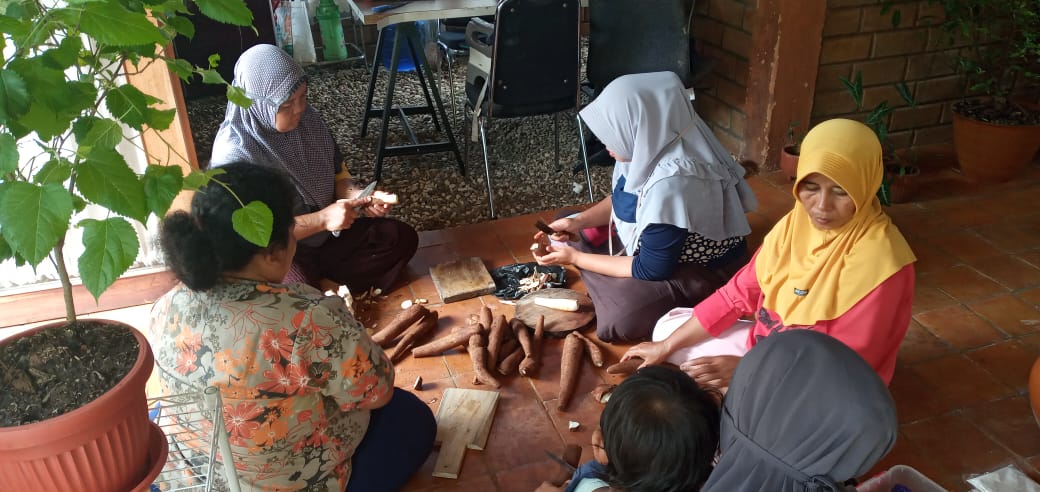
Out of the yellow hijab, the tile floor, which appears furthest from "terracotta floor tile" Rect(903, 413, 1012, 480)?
the yellow hijab

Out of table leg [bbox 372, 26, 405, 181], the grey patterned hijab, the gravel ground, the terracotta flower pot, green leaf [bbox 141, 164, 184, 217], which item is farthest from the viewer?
the gravel ground

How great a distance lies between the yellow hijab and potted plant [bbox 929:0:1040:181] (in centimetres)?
242

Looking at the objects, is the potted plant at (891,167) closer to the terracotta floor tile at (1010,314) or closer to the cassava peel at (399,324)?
the terracotta floor tile at (1010,314)

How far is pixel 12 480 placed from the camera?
39.2 inches

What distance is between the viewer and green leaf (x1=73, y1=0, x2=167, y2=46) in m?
0.87

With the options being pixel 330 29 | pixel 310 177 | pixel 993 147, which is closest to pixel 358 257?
pixel 310 177

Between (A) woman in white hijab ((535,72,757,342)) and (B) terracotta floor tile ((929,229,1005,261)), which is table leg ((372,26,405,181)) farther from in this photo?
(B) terracotta floor tile ((929,229,1005,261))

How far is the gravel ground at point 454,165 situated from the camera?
14.1 feet

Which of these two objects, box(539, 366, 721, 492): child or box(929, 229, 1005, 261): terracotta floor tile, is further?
box(929, 229, 1005, 261): terracotta floor tile

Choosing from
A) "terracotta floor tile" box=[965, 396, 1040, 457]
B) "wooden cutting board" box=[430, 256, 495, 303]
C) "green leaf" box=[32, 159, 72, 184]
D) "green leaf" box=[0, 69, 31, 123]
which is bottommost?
"terracotta floor tile" box=[965, 396, 1040, 457]

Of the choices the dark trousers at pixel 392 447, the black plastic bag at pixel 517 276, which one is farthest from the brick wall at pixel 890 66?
the dark trousers at pixel 392 447

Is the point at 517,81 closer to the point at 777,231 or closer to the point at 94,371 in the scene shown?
the point at 777,231

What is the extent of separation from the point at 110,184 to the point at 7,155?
0.11 metres

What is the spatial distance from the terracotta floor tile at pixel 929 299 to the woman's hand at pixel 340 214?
2136mm
